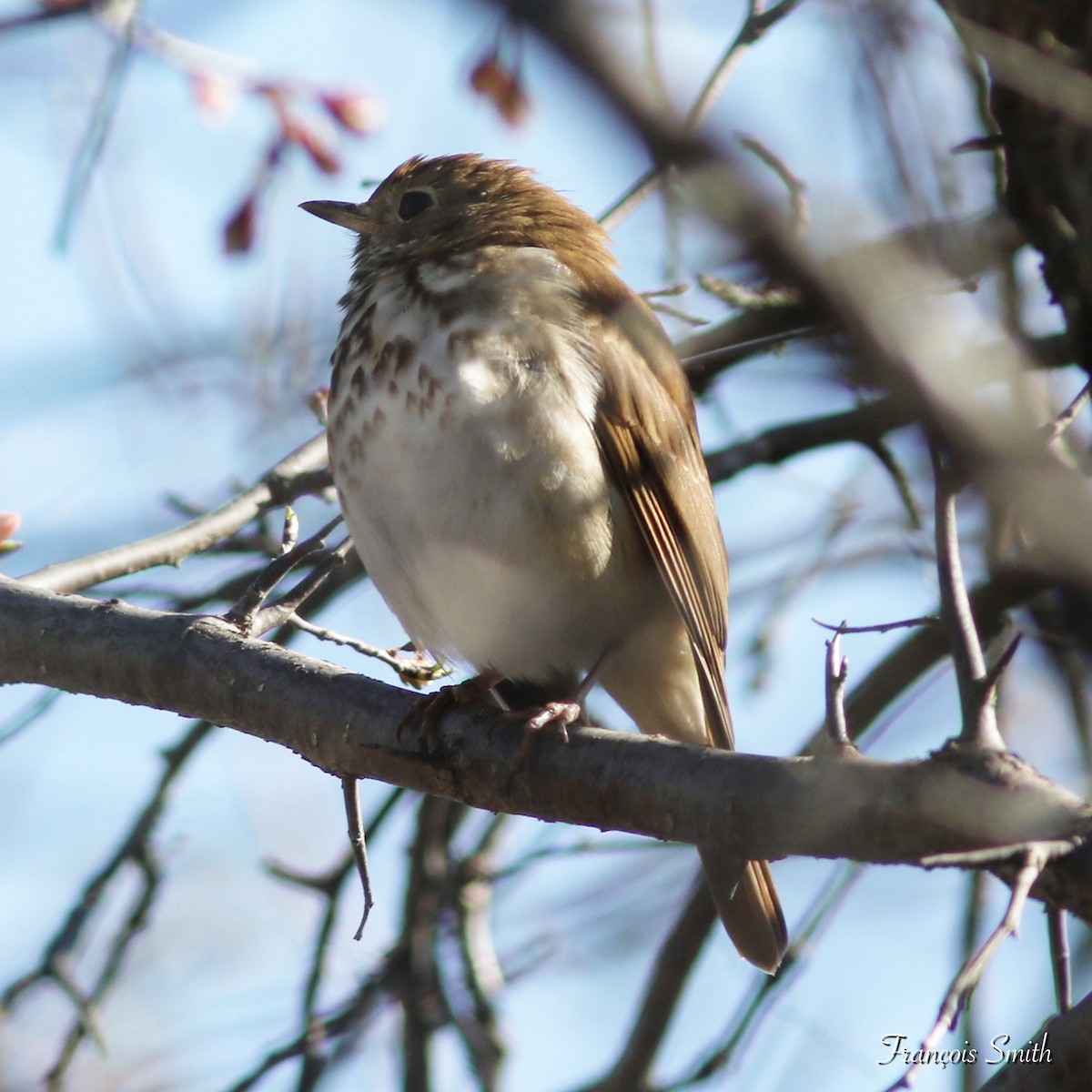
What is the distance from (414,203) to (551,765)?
8.27ft

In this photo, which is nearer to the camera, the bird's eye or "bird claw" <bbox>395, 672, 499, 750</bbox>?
"bird claw" <bbox>395, 672, 499, 750</bbox>

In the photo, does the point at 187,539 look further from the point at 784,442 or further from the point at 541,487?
the point at 784,442

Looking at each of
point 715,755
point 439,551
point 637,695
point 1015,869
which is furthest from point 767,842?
point 637,695

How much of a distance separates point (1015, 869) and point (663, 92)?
45.5 inches

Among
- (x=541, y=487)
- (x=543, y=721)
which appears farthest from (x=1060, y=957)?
(x=541, y=487)

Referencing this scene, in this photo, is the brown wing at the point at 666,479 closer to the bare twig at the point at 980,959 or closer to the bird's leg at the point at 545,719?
the bird's leg at the point at 545,719

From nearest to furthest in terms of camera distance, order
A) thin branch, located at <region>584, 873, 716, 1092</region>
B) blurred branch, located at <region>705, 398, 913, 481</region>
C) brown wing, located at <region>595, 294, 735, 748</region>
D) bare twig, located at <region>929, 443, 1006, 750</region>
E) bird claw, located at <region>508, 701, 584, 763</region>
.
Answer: bare twig, located at <region>929, 443, 1006, 750</region>, bird claw, located at <region>508, 701, 584, 763</region>, brown wing, located at <region>595, 294, 735, 748</region>, thin branch, located at <region>584, 873, 716, 1092</region>, blurred branch, located at <region>705, 398, 913, 481</region>

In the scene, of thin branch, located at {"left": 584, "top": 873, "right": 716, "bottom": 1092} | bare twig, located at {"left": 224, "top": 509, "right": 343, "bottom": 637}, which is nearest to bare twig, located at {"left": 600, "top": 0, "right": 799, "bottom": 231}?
bare twig, located at {"left": 224, "top": 509, "right": 343, "bottom": 637}

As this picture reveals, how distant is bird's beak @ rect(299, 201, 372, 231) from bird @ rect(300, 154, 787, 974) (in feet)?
1.84

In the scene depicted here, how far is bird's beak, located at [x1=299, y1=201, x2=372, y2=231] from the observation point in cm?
484

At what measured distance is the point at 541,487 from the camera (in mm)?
3611

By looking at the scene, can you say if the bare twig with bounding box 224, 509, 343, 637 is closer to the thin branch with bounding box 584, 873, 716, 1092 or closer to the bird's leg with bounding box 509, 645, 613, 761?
the bird's leg with bounding box 509, 645, 613, 761

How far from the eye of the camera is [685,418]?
4.19 meters

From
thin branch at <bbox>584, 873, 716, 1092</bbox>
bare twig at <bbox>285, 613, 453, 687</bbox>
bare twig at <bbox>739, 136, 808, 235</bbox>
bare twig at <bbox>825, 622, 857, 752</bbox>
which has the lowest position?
thin branch at <bbox>584, 873, 716, 1092</bbox>
